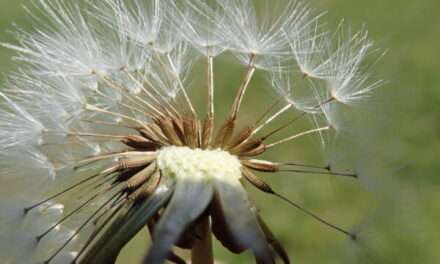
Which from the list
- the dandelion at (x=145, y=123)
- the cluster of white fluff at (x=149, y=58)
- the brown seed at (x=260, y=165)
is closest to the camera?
the dandelion at (x=145, y=123)

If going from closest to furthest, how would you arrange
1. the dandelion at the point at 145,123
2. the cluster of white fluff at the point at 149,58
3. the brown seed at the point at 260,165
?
the dandelion at the point at 145,123 → the brown seed at the point at 260,165 → the cluster of white fluff at the point at 149,58

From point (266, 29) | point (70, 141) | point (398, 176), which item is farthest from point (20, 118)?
point (398, 176)

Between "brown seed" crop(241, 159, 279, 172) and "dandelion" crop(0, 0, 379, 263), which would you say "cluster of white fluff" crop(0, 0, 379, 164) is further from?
"brown seed" crop(241, 159, 279, 172)

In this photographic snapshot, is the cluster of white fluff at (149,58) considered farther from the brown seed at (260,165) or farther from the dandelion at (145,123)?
the brown seed at (260,165)


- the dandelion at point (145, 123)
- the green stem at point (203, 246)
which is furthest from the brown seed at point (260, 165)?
the green stem at point (203, 246)

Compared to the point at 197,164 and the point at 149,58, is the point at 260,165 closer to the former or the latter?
the point at 197,164

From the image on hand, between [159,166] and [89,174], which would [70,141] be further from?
[159,166]

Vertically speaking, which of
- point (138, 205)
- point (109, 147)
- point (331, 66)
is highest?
point (331, 66)
